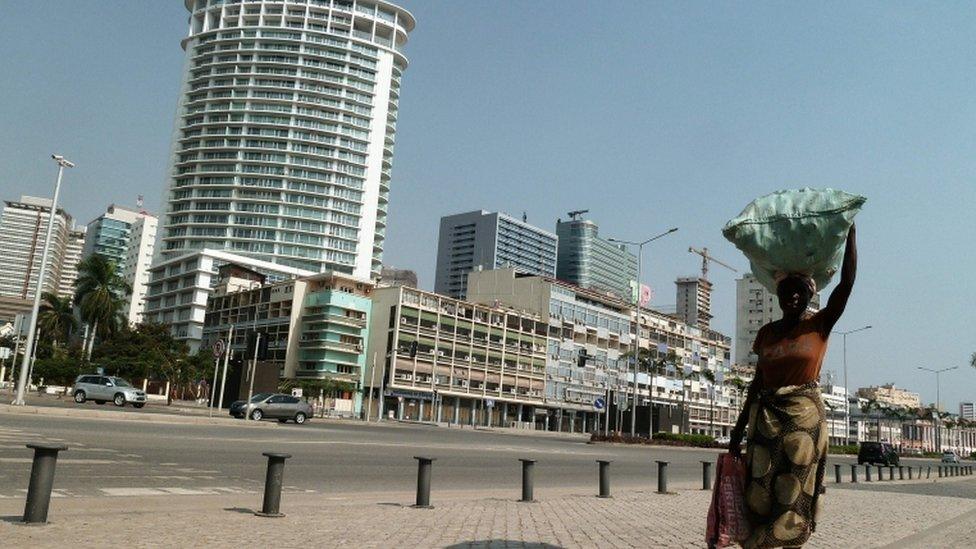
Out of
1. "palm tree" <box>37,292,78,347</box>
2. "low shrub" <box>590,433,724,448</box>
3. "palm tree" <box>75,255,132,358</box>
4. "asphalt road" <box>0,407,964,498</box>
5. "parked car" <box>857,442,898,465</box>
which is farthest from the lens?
"palm tree" <box>37,292,78,347</box>

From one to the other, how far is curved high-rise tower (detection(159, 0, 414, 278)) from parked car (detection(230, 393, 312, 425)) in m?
93.1

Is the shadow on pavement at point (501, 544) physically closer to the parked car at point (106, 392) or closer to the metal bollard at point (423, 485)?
the metal bollard at point (423, 485)

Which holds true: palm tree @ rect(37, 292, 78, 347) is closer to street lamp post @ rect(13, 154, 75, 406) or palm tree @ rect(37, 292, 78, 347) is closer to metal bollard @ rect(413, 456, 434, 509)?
street lamp post @ rect(13, 154, 75, 406)

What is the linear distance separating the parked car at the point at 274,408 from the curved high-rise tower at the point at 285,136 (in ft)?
305

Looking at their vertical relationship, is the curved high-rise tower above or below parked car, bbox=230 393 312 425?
above

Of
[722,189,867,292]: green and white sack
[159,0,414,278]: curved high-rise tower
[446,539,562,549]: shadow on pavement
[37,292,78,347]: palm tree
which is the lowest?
[446,539,562,549]: shadow on pavement

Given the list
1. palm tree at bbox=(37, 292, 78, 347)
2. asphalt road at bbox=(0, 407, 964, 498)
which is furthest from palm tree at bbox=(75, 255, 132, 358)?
asphalt road at bbox=(0, 407, 964, 498)

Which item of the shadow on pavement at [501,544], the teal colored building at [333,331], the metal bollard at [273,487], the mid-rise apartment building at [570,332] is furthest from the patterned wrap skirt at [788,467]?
the mid-rise apartment building at [570,332]

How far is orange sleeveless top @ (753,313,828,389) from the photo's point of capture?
5.00 metres

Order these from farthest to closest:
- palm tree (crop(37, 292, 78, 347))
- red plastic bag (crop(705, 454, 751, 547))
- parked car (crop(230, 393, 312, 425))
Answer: palm tree (crop(37, 292, 78, 347))
parked car (crop(230, 393, 312, 425))
red plastic bag (crop(705, 454, 751, 547))

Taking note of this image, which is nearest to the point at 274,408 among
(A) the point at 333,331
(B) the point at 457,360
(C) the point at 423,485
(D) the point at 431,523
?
(C) the point at 423,485

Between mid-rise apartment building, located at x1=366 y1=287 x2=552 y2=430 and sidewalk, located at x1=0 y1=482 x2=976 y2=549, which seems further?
mid-rise apartment building, located at x1=366 y1=287 x2=552 y2=430

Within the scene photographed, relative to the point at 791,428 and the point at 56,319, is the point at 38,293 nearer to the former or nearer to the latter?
the point at 791,428

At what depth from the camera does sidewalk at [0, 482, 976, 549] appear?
6.66 metres
